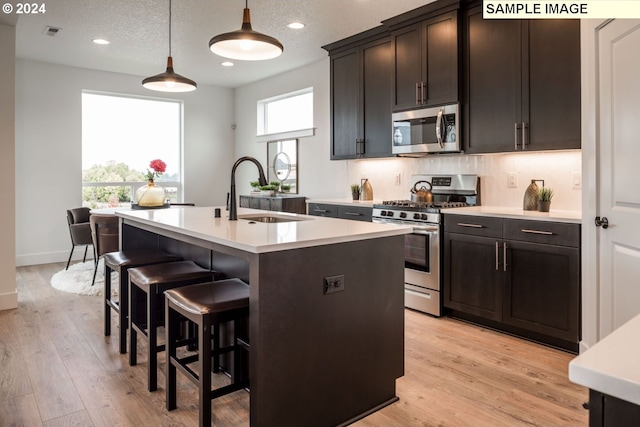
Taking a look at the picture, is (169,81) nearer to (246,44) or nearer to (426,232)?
(246,44)

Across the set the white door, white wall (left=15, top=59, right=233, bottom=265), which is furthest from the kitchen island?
white wall (left=15, top=59, right=233, bottom=265)

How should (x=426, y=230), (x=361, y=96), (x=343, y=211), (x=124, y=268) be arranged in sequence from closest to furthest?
(x=124, y=268) → (x=426, y=230) → (x=343, y=211) → (x=361, y=96)

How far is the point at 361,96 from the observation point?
4.58m

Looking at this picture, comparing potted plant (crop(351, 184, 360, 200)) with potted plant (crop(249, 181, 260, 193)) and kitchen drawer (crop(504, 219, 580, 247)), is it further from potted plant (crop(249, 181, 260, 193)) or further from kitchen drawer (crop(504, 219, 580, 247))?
kitchen drawer (crop(504, 219, 580, 247))

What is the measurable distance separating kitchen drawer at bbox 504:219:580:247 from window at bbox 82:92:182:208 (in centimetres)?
530

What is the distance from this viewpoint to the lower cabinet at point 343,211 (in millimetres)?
4250

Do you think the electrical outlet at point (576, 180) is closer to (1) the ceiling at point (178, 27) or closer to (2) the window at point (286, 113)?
(1) the ceiling at point (178, 27)

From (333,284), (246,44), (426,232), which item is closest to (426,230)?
(426,232)

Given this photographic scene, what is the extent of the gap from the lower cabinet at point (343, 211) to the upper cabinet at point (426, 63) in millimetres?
1023

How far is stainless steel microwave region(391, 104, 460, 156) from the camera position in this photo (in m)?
3.70

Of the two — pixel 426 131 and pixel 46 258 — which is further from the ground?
pixel 426 131

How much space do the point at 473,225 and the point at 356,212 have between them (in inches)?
51.1

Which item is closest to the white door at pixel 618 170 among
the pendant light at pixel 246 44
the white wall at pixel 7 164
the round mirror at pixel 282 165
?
the pendant light at pixel 246 44

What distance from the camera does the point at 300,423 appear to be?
73.5 inches
